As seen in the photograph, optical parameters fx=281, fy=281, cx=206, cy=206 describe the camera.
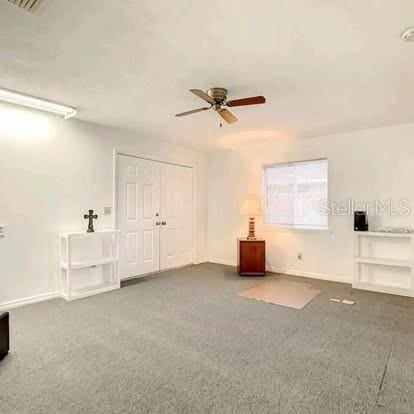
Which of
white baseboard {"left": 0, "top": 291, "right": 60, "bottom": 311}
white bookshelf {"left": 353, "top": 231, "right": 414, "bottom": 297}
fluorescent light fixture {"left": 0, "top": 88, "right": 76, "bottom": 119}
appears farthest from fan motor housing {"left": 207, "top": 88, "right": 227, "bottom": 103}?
white baseboard {"left": 0, "top": 291, "right": 60, "bottom": 311}

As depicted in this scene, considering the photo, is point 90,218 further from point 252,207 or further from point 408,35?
point 408,35

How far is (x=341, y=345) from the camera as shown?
245 centimetres

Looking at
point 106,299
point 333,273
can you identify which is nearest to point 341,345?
point 333,273

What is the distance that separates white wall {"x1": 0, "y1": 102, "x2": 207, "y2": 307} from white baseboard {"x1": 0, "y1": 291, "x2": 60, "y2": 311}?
35 millimetres

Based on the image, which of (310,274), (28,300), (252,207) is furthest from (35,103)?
(310,274)

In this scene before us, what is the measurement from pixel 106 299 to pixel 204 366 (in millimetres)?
2042

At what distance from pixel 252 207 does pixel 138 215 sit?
203 centimetres

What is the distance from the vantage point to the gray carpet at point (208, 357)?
1738 mm

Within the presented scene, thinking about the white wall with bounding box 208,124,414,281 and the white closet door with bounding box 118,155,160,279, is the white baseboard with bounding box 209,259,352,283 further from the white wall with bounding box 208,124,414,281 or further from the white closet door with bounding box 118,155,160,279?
the white closet door with bounding box 118,155,160,279

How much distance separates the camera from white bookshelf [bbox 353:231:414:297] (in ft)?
13.0

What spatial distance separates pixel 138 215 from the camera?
482 cm

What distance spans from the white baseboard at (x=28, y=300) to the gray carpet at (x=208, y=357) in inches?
6.5

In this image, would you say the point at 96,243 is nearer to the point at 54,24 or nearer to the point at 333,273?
the point at 54,24

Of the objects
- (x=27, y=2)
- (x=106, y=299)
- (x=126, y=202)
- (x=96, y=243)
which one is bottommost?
(x=106, y=299)
